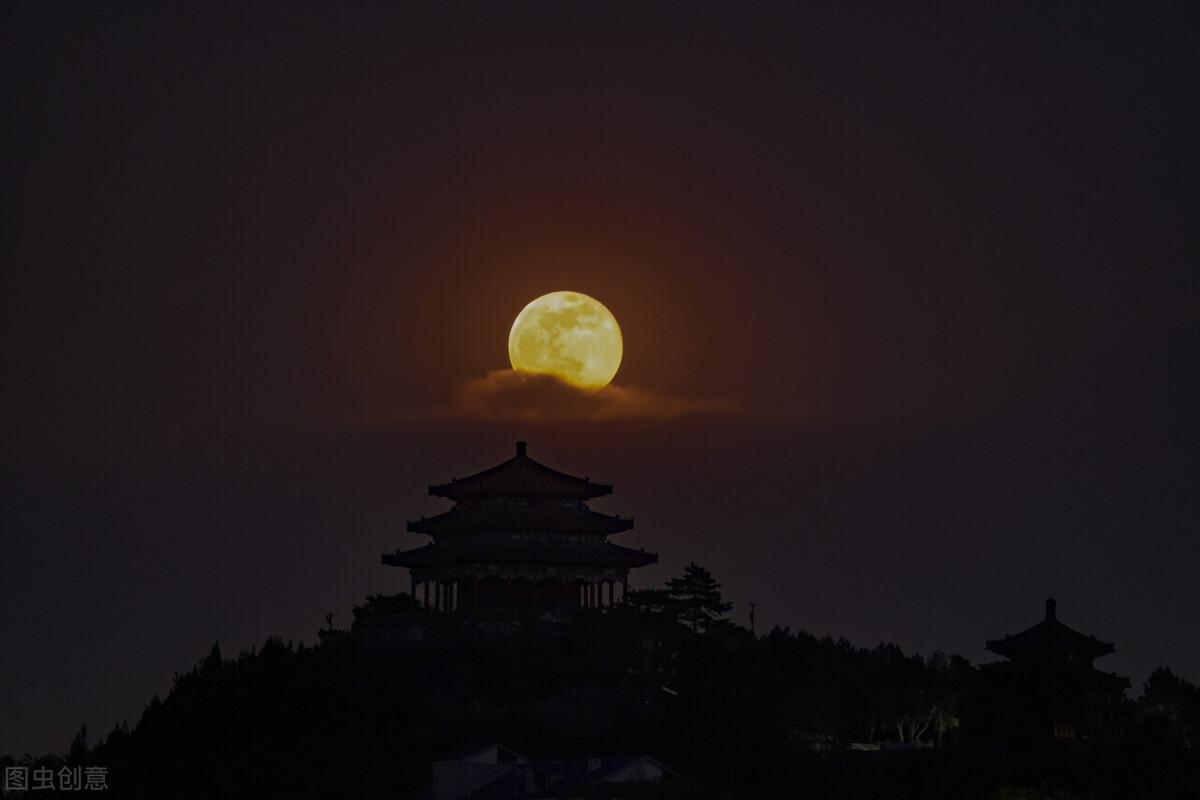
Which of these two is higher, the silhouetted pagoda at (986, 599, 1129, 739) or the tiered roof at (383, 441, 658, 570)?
the tiered roof at (383, 441, 658, 570)

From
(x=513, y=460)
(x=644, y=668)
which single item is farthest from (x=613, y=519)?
(x=644, y=668)

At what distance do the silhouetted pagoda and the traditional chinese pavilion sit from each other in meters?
19.5

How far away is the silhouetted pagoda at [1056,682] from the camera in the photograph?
11269cm

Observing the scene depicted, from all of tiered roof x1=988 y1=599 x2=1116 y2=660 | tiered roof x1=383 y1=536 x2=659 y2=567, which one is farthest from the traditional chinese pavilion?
tiered roof x1=988 y1=599 x2=1116 y2=660

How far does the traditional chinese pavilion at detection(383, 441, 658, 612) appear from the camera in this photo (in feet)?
429

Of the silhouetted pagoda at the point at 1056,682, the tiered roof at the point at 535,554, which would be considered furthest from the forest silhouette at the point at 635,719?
the tiered roof at the point at 535,554

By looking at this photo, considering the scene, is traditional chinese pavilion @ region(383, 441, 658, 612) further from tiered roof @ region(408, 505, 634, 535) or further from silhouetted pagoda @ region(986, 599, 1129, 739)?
silhouetted pagoda @ region(986, 599, 1129, 739)

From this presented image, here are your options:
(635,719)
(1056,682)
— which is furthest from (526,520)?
(1056,682)

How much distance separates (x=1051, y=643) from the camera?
11962 cm

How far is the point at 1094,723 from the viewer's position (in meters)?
116

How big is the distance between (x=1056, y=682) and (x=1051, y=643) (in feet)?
19.5

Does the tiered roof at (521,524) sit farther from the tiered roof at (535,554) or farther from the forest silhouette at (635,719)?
the forest silhouette at (635,719)

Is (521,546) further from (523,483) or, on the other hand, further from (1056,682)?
(1056,682)

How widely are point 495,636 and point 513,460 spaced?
43.4ft
